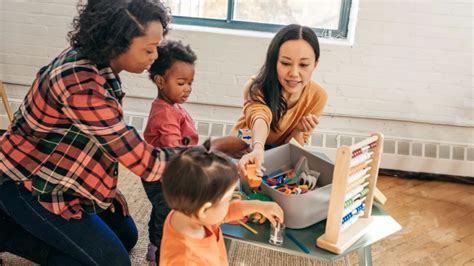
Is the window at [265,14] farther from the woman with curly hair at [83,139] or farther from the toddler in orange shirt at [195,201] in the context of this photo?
the toddler in orange shirt at [195,201]

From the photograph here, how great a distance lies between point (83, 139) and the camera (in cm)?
124

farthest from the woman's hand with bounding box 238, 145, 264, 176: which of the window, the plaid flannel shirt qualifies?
the window

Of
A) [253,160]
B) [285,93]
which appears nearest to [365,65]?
[285,93]

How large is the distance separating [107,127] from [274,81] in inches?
27.7

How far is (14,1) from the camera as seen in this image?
2580mm

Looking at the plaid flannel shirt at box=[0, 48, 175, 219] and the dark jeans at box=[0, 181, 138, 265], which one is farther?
the dark jeans at box=[0, 181, 138, 265]

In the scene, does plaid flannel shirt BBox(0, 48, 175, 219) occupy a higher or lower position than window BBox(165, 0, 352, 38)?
lower

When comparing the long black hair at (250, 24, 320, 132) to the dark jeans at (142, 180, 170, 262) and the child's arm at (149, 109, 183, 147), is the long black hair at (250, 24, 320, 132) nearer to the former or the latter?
the child's arm at (149, 109, 183, 147)

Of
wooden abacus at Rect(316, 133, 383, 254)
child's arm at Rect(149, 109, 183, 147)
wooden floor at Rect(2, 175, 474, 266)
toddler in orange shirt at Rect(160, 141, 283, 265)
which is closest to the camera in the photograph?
toddler in orange shirt at Rect(160, 141, 283, 265)

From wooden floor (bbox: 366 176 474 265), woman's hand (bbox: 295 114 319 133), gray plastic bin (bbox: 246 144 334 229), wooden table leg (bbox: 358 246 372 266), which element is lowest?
wooden floor (bbox: 366 176 474 265)

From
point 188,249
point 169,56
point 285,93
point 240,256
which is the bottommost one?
point 240,256

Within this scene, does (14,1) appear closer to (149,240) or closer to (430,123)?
(149,240)

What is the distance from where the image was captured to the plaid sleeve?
3.75 feet

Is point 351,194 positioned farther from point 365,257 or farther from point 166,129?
point 166,129
